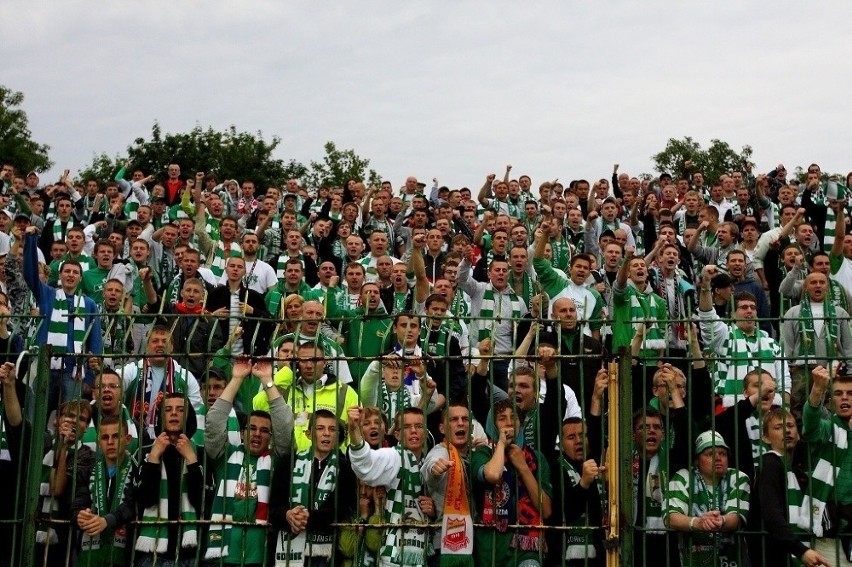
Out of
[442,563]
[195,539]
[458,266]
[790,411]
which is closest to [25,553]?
[195,539]

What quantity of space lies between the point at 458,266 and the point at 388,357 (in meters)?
6.44

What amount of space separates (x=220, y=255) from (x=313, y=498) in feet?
30.1

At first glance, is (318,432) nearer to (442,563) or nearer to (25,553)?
(442,563)

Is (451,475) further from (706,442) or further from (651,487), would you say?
(706,442)

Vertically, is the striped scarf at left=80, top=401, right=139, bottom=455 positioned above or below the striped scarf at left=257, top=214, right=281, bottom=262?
below

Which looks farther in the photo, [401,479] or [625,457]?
[401,479]

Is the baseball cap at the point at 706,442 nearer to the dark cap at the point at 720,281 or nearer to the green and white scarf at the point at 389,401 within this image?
the green and white scarf at the point at 389,401

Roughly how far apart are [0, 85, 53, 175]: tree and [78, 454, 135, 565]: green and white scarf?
136 feet

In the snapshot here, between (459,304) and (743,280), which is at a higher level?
(743,280)

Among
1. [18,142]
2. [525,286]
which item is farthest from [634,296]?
[18,142]

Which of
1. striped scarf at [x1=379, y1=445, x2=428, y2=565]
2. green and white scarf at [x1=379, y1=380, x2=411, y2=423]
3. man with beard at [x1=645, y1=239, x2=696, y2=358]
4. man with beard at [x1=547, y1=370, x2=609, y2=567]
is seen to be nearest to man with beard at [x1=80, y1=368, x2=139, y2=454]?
green and white scarf at [x1=379, y1=380, x2=411, y2=423]

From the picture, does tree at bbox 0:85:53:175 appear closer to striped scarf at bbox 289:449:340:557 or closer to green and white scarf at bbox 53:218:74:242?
green and white scarf at bbox 53:218:74:242

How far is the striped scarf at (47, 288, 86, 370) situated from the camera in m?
9.38

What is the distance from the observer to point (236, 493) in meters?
7.91
